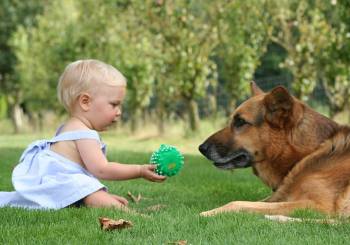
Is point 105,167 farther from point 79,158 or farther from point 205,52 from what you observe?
point 205,52

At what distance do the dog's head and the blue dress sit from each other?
997mm

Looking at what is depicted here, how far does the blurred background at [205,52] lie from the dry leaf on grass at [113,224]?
7.78m

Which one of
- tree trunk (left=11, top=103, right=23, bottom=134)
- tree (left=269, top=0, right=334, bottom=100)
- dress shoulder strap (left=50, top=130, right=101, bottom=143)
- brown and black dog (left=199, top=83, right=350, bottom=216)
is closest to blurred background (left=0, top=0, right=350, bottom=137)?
tree (left=269, top=0, right=334, bottom=100)

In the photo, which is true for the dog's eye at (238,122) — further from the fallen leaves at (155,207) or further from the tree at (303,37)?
the tree at (303,37)

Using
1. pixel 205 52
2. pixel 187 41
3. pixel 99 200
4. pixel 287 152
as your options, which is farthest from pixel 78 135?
pixel 205 52

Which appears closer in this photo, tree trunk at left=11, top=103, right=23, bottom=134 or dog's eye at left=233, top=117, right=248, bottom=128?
dog's eye at left=233, top=117, right=248, bottom=128

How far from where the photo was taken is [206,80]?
19375 millimetres

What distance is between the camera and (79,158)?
18.1ft

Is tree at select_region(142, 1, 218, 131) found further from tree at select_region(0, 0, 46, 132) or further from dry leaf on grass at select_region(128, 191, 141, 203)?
tree at select_region(0, 0, 46, 132)

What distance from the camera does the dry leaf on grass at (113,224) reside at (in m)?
4.16

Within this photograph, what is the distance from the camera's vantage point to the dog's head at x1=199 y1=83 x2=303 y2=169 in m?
5.31

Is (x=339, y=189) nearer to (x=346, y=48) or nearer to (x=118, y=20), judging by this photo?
(x=346, y=48)

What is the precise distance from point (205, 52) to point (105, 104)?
43.5ft

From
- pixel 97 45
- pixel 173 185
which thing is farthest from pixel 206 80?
pixel 173 185
